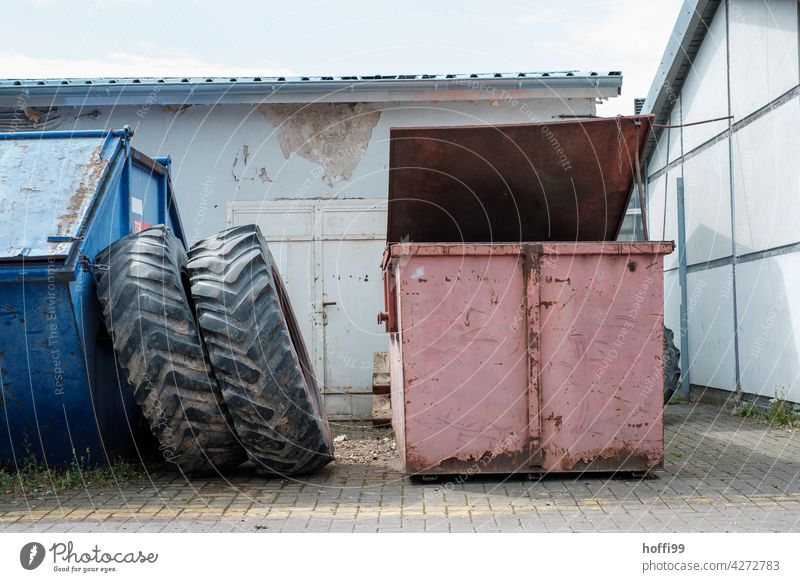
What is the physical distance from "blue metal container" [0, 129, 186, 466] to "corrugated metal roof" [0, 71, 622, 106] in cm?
400

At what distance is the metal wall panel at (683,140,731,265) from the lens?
1123 cm

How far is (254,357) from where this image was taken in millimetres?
5676

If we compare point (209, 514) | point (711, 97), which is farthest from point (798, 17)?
point (209, 514)

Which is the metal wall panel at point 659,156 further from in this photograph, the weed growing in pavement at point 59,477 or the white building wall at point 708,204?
the weed growing in pavement at point 59,477

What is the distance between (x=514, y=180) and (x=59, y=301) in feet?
12.4

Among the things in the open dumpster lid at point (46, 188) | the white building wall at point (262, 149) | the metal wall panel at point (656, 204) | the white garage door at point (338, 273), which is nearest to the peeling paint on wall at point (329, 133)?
the white building wall at point (262, 149)

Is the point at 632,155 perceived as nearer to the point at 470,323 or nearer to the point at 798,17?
the point at 470,323

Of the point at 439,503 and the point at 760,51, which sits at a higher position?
the point at 760,51

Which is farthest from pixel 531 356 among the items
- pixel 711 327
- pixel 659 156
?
pixel 659 156

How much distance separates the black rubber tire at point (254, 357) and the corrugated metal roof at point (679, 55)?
7.95 meters

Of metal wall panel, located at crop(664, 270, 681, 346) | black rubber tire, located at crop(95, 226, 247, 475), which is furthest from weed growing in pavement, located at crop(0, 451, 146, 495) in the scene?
metal wall panel, located at crop(664, 270, 681, 346)

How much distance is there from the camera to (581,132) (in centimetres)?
692

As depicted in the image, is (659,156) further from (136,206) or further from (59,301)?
(59,301)

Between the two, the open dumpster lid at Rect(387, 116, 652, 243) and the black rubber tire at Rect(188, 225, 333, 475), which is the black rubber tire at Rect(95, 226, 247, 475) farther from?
the open dumpster lid at Rect(387, 116, 652, 243)
